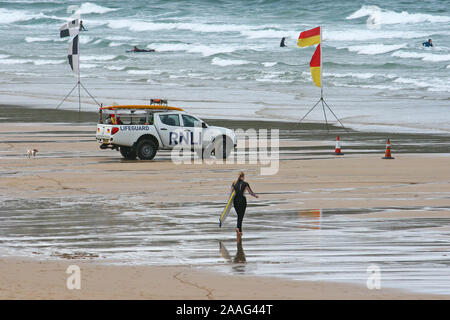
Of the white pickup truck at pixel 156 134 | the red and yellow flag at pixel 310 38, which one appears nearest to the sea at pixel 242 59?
the red and yellow flag at pixel 310 38

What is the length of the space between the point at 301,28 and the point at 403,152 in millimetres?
88602

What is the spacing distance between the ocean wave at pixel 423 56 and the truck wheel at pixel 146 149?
56917 mm

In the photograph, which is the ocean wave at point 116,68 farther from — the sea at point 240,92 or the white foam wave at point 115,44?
the white foam wave at point 115,44

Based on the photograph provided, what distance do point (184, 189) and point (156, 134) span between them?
6.61 m

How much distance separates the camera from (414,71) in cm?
7238

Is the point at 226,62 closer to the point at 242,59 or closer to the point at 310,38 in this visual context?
the point at 242,59

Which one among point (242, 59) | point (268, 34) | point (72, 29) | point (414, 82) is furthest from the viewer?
point (268, 34)

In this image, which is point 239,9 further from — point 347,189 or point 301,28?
point 347,189

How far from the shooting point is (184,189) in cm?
2058

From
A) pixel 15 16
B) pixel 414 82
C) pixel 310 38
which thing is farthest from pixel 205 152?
pixel 15 16

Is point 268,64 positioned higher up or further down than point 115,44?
further down

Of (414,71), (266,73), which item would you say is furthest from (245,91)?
(414,71)

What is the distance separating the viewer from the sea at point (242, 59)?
48406 millimetres

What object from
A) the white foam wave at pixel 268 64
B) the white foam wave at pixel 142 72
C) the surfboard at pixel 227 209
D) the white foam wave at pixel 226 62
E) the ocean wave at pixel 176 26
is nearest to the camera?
the surfboard at pixel 227 209
